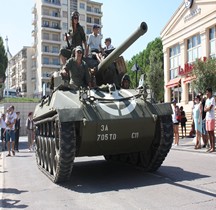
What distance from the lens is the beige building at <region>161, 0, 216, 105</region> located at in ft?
98.1

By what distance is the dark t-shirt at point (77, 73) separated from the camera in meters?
8.08

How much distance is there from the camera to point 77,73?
8109 mm

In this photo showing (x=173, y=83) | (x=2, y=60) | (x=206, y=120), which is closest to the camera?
(x=206, y=120)

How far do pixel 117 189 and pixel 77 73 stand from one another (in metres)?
2.78

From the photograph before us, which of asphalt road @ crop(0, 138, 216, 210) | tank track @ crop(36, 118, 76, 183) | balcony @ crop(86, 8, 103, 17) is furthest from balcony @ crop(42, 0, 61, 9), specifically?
tank track @ crop(36, 118, 76, 183)

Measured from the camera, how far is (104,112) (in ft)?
22.0

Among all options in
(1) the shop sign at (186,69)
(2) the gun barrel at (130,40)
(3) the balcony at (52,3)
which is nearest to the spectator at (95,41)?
(2) the gun barrel at (130,40)

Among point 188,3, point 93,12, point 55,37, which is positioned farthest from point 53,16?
point 188,3

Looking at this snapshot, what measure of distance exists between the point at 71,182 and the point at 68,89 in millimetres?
1832

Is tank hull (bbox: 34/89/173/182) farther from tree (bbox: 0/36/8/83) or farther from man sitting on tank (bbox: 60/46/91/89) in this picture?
tree (bbox: 0/36/8/83)

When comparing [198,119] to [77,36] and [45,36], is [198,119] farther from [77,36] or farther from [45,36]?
[45,36]

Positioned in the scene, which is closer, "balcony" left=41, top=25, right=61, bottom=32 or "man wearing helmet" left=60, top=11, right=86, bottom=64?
"man wearing helmet" left=60, top=11, right=86, bottom=64

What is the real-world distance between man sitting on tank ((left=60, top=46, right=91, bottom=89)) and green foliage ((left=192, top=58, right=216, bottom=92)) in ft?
59.0

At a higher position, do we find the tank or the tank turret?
the tank turret
